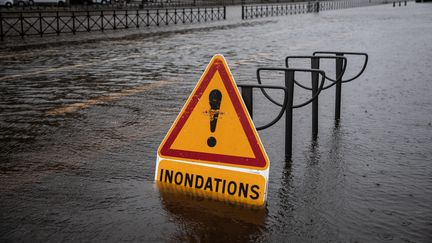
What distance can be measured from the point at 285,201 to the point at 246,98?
947 mm

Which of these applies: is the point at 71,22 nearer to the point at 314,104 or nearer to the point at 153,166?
the point at 314,104

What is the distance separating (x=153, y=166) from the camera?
18.4 feet

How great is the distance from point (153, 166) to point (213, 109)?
1287mm

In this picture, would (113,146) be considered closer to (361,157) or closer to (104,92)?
(361,157)

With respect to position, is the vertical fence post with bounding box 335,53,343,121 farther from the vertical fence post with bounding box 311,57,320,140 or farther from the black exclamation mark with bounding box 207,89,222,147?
the black exclamation mark with bounding box 207,89,222,147

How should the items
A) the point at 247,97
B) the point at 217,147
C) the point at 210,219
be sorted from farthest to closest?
the point at 247,97 < the point at 217,147 < the point at 210,219

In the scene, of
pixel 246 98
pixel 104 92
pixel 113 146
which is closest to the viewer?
pixel 246 98

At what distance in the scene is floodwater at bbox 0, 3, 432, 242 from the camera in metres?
4.02

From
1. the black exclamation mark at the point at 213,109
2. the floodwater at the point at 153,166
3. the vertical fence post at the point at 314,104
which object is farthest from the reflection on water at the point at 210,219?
the vertical fence post at the point at 314,104

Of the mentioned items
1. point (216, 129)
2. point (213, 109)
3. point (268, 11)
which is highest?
point (268, 11)

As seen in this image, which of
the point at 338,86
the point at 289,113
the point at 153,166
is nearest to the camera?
the point at 289,113

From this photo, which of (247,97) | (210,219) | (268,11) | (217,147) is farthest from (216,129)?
(268,11)

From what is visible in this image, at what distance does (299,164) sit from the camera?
5.60 metres

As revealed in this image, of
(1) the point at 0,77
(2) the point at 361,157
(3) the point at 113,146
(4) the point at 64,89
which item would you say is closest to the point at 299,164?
→ (2) the point at 361,157
